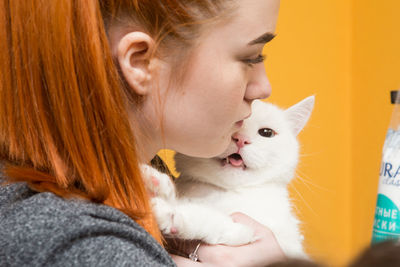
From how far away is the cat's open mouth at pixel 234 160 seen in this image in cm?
117

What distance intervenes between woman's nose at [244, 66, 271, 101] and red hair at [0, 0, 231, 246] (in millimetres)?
314

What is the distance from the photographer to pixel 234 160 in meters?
Answer: 1.17

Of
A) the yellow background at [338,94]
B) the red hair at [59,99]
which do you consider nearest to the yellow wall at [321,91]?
the yellow background at [338,94]

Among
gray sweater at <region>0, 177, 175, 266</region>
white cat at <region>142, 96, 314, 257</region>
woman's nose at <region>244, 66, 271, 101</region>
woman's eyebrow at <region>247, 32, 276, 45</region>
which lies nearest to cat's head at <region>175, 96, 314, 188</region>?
white cat at <region>142, 96, 314, 257</region>

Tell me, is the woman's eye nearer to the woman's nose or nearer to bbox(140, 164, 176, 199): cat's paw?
the woman's nose

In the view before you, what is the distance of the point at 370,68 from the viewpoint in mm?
1799

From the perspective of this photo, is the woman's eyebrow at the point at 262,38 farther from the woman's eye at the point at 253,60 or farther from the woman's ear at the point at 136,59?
the woman's ear at the point at 136,59

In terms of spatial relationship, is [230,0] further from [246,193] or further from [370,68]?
[370,68]

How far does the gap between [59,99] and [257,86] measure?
0.42m

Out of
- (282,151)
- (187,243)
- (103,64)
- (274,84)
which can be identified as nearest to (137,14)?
(103,64)

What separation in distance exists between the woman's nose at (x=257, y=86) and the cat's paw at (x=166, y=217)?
290 mm

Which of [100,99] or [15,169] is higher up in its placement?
[100,99]

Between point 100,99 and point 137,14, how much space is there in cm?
17

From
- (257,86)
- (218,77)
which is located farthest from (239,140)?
(218,77)
